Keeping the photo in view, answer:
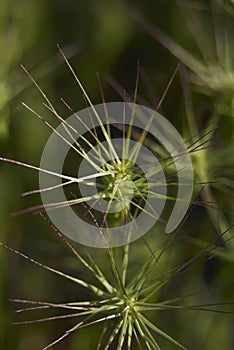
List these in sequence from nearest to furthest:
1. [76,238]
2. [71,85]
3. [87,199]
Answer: [87,199] → [76,238] → [71,85]

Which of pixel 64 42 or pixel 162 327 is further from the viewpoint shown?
pixel 64 42

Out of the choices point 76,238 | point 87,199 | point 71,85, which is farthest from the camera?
point 71,85

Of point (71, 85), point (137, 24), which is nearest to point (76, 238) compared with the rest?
point (71, 85)

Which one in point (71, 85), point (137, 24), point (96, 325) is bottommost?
point (96, 325)

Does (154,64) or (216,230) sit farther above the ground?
(154,64)

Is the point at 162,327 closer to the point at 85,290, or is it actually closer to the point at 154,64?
the point at 85,290

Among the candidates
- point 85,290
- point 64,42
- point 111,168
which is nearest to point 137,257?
point 85,290
